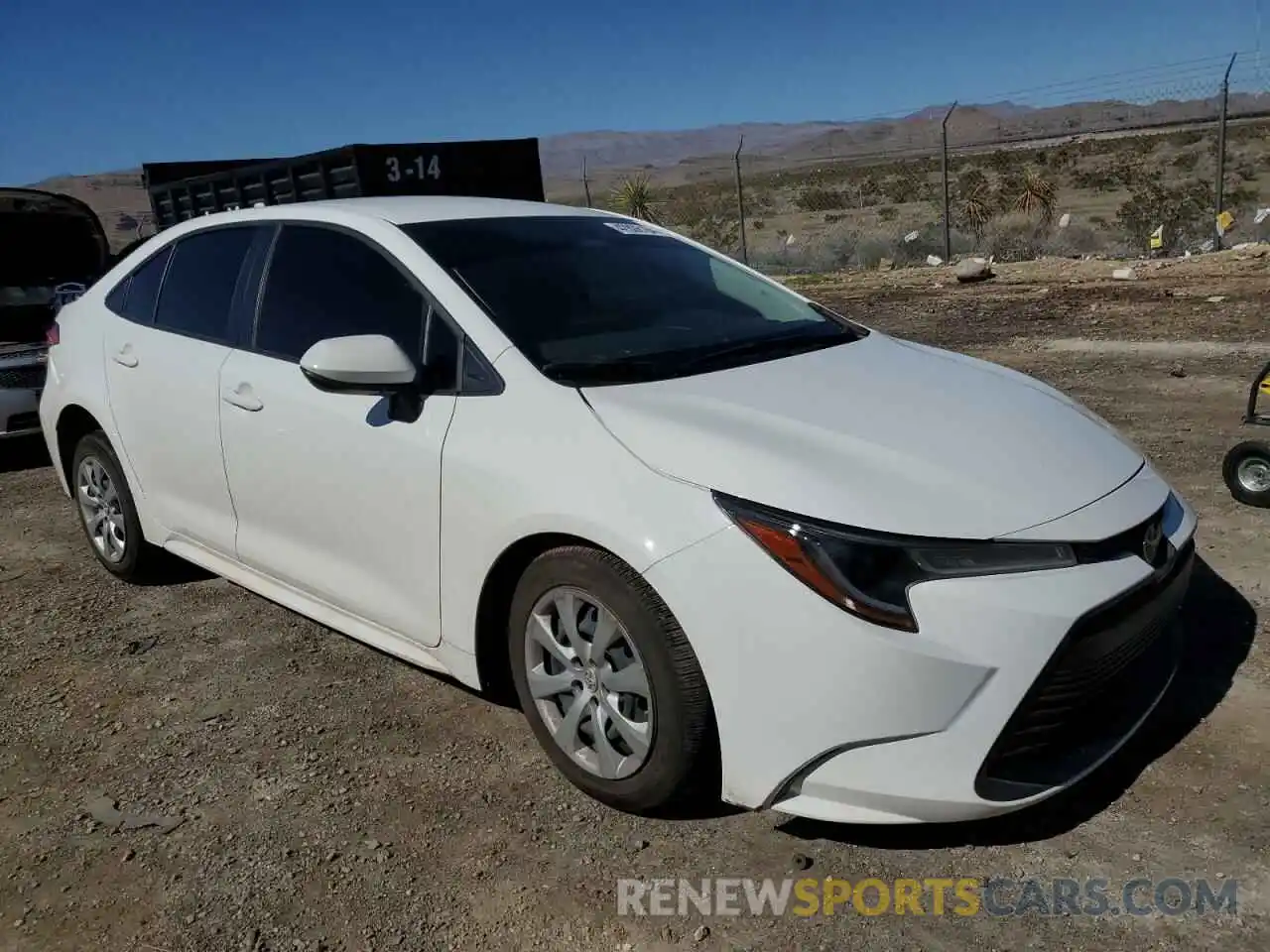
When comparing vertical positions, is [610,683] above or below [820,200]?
above

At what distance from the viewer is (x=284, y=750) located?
11.2 ft

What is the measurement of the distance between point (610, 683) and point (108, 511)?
314 centimetres

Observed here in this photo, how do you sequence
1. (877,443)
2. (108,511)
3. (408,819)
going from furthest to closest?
(108,511), (408,819), (877,443)

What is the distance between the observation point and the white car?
8.00 feet

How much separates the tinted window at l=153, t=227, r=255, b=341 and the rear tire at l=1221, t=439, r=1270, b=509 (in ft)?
14.4

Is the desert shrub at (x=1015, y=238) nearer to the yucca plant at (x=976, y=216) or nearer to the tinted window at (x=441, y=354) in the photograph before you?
the yucca plant at (x=976, y=216)

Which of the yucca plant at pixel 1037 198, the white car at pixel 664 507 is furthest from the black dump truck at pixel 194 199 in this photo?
the yucca plant at pixel 1037 198

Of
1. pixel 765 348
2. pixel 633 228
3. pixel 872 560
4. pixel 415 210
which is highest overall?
pixel 415 210

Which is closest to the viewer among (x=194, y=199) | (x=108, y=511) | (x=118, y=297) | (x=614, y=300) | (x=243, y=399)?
(x=614, y=300)

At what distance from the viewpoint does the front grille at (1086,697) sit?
2.46 metres

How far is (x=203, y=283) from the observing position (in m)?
4.28

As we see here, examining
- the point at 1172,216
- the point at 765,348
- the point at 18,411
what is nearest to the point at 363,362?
the point at 765,348

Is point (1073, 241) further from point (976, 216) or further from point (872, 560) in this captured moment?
point (872, 560)

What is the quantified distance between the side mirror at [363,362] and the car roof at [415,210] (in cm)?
69
